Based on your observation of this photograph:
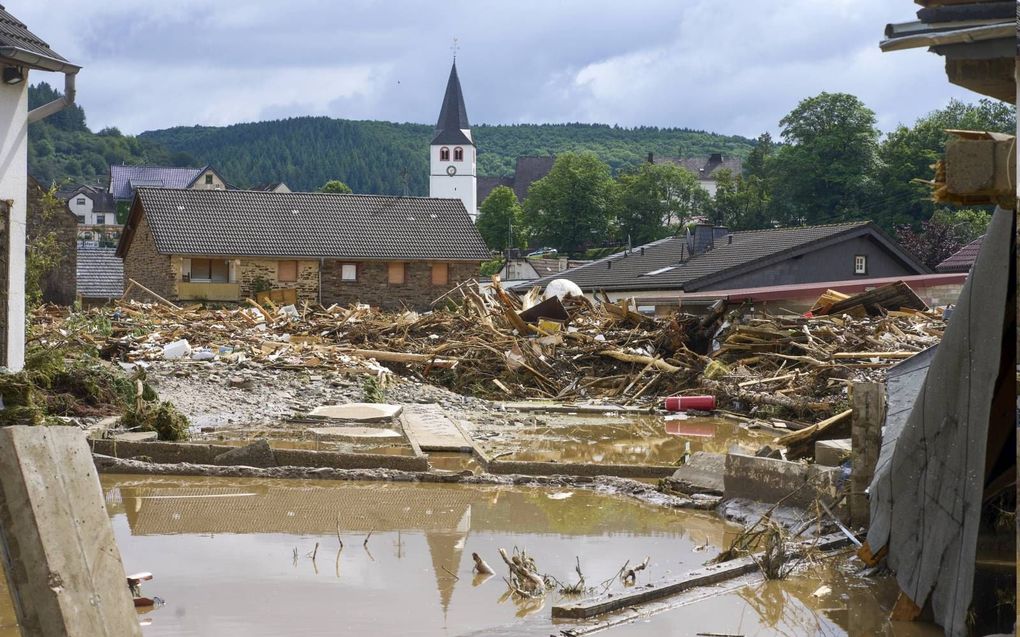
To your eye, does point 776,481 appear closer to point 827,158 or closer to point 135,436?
point 135,436

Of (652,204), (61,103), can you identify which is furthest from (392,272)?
(652,204)

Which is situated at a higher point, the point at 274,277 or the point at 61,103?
the point at 61,103

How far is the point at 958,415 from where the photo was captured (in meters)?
6.23

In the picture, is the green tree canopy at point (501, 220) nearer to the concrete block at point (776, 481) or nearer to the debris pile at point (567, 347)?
the debris pile at point (567, 347)

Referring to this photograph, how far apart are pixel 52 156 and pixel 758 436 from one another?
14408 cm

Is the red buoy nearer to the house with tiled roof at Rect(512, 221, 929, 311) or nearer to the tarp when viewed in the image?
the tarp

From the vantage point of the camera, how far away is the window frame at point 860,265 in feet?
135

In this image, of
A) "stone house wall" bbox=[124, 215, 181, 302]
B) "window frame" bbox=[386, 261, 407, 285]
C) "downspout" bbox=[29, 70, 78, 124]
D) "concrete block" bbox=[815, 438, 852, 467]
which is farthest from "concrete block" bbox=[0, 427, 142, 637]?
"window frame" bbox=[386, 261, 407, 285]

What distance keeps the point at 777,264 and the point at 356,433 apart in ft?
88.5

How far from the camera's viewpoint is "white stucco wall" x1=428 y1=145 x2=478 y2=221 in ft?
465

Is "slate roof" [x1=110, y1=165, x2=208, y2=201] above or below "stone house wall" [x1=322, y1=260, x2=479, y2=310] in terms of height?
above

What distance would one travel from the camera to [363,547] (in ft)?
29.2

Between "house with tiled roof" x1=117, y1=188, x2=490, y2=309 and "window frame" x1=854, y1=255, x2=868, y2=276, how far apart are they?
52.8 ft

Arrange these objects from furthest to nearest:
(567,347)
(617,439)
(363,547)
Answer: (567,347), (617,439), (363,547)
